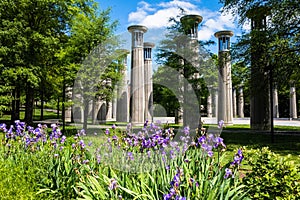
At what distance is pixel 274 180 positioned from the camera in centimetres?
285

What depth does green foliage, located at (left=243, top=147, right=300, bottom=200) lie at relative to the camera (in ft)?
9.21

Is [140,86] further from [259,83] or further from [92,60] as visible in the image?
[259,83]

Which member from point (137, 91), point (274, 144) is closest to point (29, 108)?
point (137, 91)

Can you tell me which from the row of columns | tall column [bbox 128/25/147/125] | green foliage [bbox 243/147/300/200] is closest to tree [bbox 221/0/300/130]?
the row of columns

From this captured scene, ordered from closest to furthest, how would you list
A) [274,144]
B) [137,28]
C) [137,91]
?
[274,144] < [137,28] < [137,91]

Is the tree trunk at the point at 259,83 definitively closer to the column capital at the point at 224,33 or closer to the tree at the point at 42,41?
the tree at the point at 42,41

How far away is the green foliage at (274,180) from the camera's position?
2809mm

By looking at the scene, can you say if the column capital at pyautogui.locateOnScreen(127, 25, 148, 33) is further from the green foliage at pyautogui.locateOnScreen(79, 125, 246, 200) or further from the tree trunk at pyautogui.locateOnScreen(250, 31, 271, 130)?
the green foliage at pyautogui.locateOnScreen(79, 125, 246, 200)

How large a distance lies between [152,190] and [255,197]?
1159 millimetres

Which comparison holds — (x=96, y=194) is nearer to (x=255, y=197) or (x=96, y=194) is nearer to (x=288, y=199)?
(x=255, y=197)

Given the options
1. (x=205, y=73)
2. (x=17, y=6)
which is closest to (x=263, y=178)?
(x=205, y=73)

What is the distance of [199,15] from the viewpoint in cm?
1219

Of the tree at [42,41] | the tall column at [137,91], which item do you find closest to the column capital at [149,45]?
the tree at [42,41]

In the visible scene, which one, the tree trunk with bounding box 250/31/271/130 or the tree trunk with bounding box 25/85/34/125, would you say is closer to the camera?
the tree trunk with bounding box 250/31/271/130
